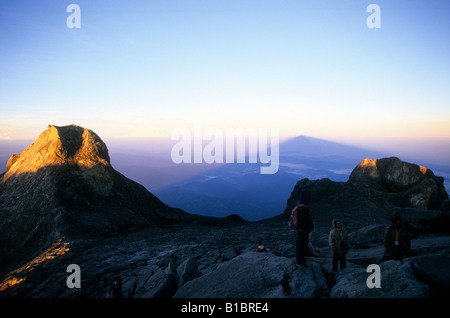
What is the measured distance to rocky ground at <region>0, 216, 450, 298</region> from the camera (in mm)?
6180

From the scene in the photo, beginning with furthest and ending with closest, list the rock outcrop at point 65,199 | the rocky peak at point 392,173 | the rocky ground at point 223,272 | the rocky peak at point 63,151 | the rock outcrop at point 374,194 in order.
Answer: the rocky peak at point 392,173 → the rock outcrop at point 374,194 → the rocky peak at point 63,151 → the rock outcrop at point 65,199 → the rocky ground at point 223,272

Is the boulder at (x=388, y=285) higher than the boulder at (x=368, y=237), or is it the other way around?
the boulder at (x=388, y=285)

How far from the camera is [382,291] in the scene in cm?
585

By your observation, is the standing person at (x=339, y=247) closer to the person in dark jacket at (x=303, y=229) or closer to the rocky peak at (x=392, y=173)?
the person in dark jacket at (x=303, y=229)

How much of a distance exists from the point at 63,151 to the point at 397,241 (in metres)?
34.7

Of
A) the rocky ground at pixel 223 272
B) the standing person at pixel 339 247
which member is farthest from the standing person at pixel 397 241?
the standing person at pixel 339 247

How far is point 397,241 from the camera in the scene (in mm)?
8211

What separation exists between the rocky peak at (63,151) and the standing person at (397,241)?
31.2 m

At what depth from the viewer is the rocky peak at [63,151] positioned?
1124 inches
